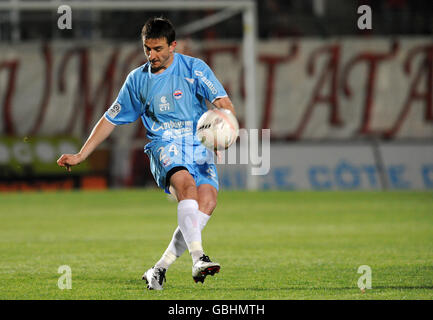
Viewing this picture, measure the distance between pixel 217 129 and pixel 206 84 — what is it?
1.83 ft

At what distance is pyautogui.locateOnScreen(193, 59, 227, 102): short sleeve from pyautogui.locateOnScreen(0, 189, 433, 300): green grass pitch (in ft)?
4.67

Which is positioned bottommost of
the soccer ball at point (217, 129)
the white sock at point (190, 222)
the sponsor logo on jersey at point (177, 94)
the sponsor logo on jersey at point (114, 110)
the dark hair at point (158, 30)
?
the white sock at point (190, 222)

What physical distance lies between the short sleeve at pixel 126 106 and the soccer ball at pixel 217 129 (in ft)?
2.41

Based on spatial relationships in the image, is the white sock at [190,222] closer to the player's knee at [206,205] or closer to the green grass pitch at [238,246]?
the player's knee at [206,205]

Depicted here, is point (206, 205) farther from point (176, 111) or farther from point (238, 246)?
point (238, 246)

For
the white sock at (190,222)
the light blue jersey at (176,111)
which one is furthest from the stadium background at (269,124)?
the white sock at (190,222)

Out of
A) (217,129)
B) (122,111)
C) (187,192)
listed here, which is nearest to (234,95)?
(122,111)

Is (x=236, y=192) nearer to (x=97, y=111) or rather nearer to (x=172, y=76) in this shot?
(x=97, y=111)

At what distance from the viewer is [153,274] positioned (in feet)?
21.5

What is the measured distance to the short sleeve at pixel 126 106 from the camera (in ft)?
22.2

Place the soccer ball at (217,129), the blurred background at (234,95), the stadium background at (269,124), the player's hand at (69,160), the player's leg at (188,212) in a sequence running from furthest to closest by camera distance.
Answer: the blurred background at (234,95) → the stadium background at (269,124) → the player's hand at (69,160) → the player's leg at (188,212) → the soccer ball at (217,129)

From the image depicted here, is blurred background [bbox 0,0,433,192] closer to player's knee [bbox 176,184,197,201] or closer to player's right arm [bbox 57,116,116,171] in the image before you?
player's right arm [bbox 57,116,116,171]
